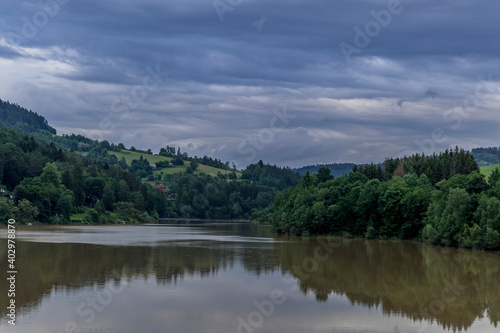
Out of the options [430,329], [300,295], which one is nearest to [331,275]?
[300,295]

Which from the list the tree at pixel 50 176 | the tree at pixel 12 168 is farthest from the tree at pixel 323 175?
the tree at pixel 12 168

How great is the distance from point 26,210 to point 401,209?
87.3 meters

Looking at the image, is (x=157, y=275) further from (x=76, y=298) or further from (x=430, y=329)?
(x=430, y=329)

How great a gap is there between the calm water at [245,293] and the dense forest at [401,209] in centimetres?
1703

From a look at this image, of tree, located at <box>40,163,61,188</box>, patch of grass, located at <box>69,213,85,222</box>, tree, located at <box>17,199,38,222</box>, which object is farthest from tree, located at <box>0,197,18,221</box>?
tree, located at <box>40,163,61,188</box>

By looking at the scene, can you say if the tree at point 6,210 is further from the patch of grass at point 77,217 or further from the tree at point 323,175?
the tree at point 323,175

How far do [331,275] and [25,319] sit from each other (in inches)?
1040

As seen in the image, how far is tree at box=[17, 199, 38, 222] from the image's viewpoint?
13340 cm

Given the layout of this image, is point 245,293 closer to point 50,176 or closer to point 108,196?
point 50,176

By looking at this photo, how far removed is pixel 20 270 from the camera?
43.5 m

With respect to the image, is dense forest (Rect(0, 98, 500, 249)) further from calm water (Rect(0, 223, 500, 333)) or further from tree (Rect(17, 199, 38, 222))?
calm water (Rect(0, 223, 500, 333))

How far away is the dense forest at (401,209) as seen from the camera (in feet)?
254

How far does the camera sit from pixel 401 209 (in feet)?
321

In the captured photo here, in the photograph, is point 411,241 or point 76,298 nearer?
point 76,298
